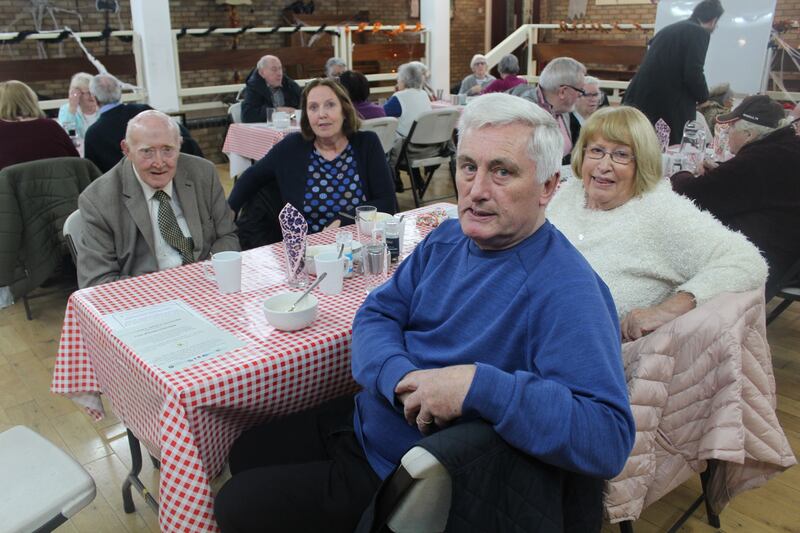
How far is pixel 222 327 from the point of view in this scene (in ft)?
5.48

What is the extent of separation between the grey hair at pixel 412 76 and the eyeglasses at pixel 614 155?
4.22 metres

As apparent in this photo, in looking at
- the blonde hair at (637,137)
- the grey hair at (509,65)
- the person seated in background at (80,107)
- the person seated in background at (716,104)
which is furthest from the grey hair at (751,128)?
the person seated in background at (80,107)

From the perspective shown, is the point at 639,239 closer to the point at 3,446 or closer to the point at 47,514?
the point at 47,514

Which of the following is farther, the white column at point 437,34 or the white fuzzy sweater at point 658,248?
the white column at point 437,34

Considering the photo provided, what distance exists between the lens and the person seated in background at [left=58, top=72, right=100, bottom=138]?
16.1 feet

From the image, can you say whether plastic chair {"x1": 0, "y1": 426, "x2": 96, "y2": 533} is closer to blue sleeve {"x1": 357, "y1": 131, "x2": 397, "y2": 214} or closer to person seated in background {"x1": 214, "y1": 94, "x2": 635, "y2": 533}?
person seated in background {"x1": 214, "y1": 94, "x2": 635, "y2": 533}

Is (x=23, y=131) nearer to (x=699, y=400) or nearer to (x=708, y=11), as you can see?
(x=699, y=400)

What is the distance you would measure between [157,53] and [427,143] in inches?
149

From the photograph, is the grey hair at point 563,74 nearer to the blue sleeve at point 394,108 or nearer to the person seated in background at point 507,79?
the blue sleeve at point 394,108

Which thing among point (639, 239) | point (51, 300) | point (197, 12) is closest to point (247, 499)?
point (639, 239)

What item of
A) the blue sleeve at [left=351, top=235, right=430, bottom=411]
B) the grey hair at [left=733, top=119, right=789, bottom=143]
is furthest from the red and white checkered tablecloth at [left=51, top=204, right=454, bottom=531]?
the grey hair at [left=733, top=119, right=789, bottom=143]

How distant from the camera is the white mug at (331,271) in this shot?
1.86 metres

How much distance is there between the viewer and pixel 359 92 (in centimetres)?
530

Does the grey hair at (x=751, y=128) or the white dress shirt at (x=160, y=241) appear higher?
the grey hair at (x=751, y=128)
